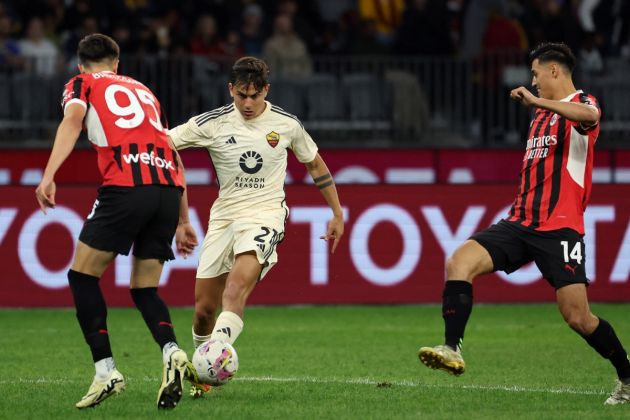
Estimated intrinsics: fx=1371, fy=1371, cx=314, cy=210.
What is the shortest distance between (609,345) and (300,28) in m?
→ 10.7

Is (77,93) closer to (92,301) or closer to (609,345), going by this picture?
(92,301)

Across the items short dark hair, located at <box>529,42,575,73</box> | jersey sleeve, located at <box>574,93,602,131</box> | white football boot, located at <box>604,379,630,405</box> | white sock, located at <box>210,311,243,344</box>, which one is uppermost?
short dark hair, located at <box>529,42,575,73</box>

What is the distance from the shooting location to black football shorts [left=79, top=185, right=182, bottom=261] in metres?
7.62

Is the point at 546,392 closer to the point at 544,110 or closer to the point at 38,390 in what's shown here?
the point at 544,110

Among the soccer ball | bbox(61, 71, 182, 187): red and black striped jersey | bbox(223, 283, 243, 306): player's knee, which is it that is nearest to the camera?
the soccer ball

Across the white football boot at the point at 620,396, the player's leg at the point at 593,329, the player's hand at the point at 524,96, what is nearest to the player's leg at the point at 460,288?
the player's leg at the point at 593,329

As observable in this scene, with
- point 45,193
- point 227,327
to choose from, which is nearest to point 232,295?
point 227,327

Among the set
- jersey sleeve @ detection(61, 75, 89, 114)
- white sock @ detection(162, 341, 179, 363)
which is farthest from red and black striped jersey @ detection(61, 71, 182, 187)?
white sock @ detection(162, 341, 179, 363)

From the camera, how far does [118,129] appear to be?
25.3ft

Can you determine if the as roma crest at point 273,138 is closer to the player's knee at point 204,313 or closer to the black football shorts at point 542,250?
the player's knee at point 204,313

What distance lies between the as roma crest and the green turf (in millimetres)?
1510

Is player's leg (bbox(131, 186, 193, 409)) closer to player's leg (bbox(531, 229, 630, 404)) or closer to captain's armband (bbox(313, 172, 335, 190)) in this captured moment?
captain's armband (bbox(313, 172, 335, 190))

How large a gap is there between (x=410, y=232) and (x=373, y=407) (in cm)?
650

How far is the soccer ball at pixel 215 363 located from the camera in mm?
7484
